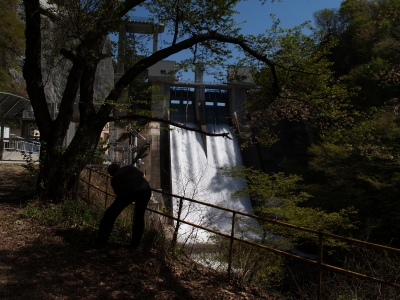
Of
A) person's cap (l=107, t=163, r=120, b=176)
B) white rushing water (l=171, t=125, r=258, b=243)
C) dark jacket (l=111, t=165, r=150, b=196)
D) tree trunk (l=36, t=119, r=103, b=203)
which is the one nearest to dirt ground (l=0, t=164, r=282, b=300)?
dark jacket (l=111, t=165, r=150, b=196)

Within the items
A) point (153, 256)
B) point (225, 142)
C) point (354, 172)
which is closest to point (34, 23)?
point (153, 256)

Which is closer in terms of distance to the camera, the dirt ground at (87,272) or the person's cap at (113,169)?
the dirt ground at (87,272)

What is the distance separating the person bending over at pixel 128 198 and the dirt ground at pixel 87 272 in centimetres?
23

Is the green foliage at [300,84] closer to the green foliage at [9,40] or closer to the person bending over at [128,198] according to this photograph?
the person bending over at [128,198]

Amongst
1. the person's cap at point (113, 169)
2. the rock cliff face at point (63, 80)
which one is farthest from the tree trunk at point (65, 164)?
the rock cliff face at point (63, 80)

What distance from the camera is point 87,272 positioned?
4.84 meters

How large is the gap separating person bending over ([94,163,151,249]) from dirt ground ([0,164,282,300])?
0.74 ft

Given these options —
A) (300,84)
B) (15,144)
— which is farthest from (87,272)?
(15,144)

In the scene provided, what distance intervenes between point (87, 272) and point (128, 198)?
105 centimetres

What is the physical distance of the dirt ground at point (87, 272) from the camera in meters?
4.35

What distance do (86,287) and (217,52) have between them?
5.76m

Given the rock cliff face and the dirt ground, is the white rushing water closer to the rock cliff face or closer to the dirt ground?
the rock cliff face

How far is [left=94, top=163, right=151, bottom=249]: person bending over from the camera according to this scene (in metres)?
5.38

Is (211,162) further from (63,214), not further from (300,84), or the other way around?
(63,214)
